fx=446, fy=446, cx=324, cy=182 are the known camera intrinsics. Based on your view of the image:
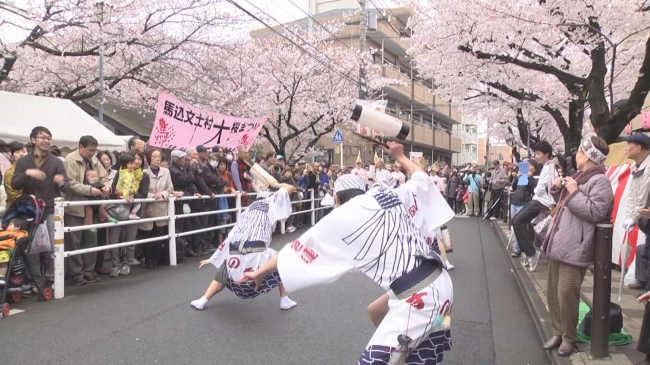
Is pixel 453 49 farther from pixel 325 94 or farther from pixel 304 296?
pixel 325 94

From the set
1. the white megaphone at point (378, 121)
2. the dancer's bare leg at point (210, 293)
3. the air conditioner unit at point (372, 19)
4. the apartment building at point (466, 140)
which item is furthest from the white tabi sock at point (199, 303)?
the apartment building at point (466, 140)

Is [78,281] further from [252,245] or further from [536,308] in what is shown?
[536,308]

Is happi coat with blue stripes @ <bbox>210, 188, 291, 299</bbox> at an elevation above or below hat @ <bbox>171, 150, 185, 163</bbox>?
below

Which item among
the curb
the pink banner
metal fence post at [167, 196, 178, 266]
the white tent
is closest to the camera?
the curb

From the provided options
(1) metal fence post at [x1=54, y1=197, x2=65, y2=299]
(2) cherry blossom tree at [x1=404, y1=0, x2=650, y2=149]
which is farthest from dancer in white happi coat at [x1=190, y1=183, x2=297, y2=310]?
(2) cherry blossom tree at [x1=404, y1=0, x2=650, y2=149]

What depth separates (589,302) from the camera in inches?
183

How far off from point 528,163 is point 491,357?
540 cm

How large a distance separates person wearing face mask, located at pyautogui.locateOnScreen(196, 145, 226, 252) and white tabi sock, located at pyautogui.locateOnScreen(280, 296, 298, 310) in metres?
3.68

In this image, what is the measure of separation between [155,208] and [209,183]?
1411 mm

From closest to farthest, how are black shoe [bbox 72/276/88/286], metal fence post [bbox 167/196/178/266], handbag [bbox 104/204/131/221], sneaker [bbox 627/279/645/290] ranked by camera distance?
sneaker [bbox 627/279/645/290] < black shoe [bbox 72/276/88/286] < handbag [bbox 104/204/131/221] < metal fence post [bbox 167/196/178/266]

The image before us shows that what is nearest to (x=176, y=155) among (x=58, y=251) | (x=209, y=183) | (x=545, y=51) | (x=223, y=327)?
(x=209, y=183)

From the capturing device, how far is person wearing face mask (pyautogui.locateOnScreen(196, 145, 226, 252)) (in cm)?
813

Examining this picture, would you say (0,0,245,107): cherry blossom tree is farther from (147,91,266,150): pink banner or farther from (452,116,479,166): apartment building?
(452,116,479,166): apartment building

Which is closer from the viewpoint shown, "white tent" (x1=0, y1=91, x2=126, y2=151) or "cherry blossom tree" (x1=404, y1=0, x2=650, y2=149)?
"white tent" (x1=0, y1=91, x2=126, y2=151)
